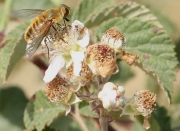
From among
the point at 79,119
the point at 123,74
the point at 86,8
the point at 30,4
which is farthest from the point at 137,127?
the point at 30,4

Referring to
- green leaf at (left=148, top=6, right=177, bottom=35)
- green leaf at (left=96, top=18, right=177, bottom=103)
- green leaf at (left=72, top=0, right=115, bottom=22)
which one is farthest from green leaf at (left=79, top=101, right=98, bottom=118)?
green leaf at (left=148, top=6, right=177, bottom=35)

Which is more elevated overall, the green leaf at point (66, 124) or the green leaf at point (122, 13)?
the green leaf at point (122, 13)

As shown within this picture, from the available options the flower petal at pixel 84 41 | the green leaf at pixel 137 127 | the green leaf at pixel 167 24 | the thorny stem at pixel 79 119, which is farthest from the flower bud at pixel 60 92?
the green leaf at pixel 167 24

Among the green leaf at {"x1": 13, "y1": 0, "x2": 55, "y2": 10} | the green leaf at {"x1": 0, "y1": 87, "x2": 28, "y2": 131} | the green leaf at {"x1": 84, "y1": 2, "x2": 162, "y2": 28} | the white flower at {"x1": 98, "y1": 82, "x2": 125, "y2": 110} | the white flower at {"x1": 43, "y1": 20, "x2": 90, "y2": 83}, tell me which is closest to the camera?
the white flower at {"x1": 98, "y1": 82, "x2": 125, "y2": 110}

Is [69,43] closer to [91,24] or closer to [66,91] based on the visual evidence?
[66,91]

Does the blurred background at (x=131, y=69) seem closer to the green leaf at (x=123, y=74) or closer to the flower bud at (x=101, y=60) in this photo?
the green leaf at (x=123, y=74)

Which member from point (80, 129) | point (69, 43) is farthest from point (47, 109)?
point (69, 43)

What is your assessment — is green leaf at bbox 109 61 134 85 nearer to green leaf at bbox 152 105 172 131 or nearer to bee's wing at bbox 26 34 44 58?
green leaf at bbox 152 105 172 131
